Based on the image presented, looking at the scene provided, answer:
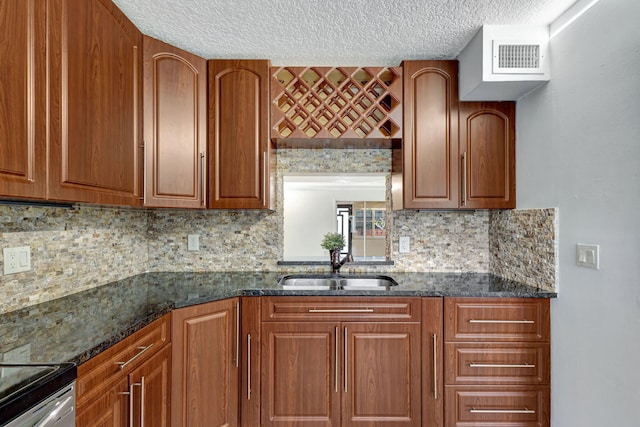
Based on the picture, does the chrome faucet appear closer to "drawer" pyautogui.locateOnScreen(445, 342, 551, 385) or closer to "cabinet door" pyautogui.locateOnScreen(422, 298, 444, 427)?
"cabinet door" pyautogui.locateOnScreen(422, 298, 444, 427)

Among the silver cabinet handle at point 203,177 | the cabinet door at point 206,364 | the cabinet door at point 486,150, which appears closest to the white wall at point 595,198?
the cabinet door at point 486,150

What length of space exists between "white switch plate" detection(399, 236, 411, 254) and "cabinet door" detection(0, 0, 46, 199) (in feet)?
6.70

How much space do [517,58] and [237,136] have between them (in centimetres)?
165

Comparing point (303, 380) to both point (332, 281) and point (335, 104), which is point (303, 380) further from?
point (335, 104)

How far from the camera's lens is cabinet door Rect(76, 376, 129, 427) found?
3.56 ft

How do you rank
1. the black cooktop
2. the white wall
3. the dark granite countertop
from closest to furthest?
the black cooktop → the dark granite countertop → the white wall

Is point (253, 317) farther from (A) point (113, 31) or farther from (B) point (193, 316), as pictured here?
(A) point (113, 31)

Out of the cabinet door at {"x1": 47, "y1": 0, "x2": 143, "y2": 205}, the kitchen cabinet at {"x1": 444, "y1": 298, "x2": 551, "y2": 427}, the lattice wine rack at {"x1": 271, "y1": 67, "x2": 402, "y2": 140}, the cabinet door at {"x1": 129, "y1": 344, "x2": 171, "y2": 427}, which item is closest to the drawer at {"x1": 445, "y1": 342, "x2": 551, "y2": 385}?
the kitchen cabinet at {"x1": 444, "y1": 298, "x2": 551, "y2": 427}

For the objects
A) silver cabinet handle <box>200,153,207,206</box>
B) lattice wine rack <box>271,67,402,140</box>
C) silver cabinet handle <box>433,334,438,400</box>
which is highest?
lattice wine rack <box>271,67,402,140</box>

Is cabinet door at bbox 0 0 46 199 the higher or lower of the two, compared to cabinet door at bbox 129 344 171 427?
higher

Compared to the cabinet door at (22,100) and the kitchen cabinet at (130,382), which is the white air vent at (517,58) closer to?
the cabinet door at (22,100)

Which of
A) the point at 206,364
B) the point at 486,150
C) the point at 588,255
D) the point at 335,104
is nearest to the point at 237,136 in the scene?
the point at 335,104

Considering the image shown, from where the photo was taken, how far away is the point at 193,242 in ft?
8.07

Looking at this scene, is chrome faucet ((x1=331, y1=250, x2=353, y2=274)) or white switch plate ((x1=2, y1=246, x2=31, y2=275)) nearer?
white switch plate ((x1=2, y1=246, x2=31, y2=275))
